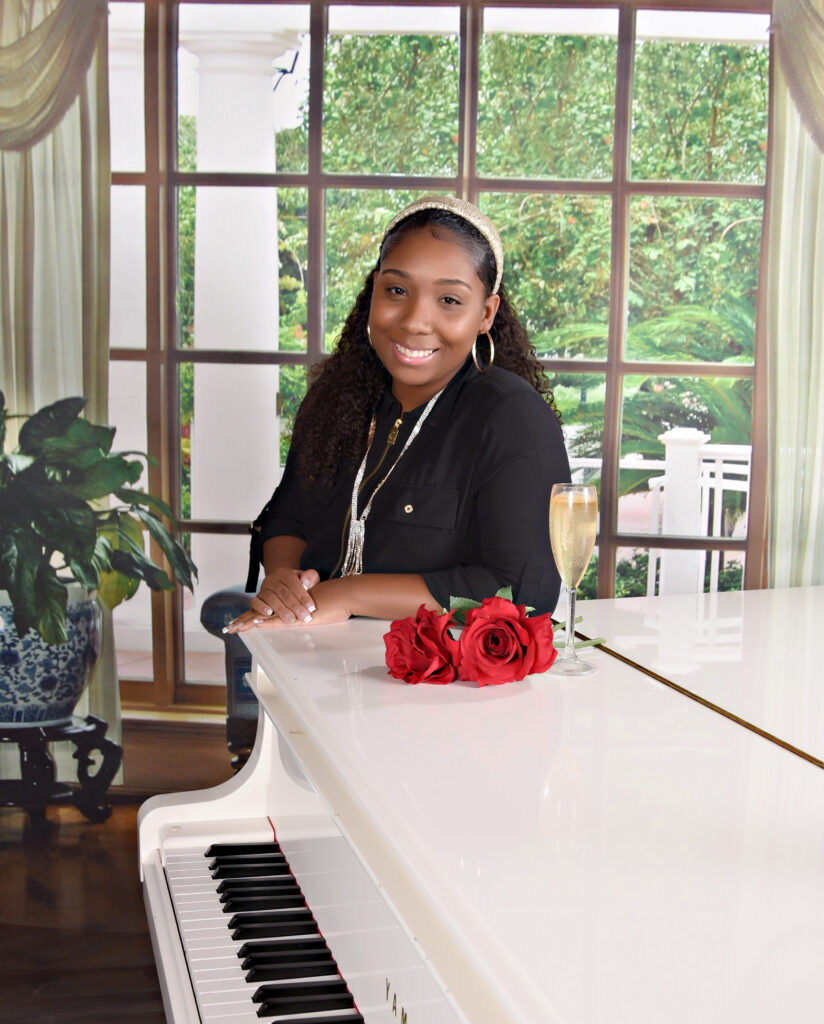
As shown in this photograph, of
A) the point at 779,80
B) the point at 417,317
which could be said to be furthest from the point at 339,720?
the point at 779,80

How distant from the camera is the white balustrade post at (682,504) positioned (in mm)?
3816

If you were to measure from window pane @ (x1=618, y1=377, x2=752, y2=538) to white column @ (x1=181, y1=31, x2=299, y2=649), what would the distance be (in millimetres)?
1193

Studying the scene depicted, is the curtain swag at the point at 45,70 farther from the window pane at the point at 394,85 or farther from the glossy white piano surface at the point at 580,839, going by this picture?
the glossy white piano surface at the point at 580,839

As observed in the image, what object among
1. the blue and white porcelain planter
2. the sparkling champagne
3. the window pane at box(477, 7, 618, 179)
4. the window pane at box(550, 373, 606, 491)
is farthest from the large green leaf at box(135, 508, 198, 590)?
the sparkling champagne

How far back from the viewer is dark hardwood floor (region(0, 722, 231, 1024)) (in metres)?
2.67

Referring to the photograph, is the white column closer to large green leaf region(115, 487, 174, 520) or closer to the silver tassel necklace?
large green leaf region(115, 487, 174, 520)

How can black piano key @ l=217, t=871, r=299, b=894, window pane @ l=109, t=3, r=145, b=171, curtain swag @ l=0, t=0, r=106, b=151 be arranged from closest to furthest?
black piano key @ l=217, t=871, r=299, b=894 < curtain swag @ l=0, t=0, r=106, b=151 < window pane @ l=109, t=3, r=145, b=171

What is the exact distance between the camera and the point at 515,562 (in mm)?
1841

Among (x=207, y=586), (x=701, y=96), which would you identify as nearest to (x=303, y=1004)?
(x=207, y=586)

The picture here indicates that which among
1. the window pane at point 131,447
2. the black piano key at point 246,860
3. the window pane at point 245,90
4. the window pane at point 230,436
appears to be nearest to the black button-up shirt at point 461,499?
the black piano key at point 246,860

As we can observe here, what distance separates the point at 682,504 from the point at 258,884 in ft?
8.44

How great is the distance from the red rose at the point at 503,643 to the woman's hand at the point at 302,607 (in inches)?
17.4

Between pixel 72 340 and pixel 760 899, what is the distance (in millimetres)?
3186

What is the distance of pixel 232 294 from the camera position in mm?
3779
